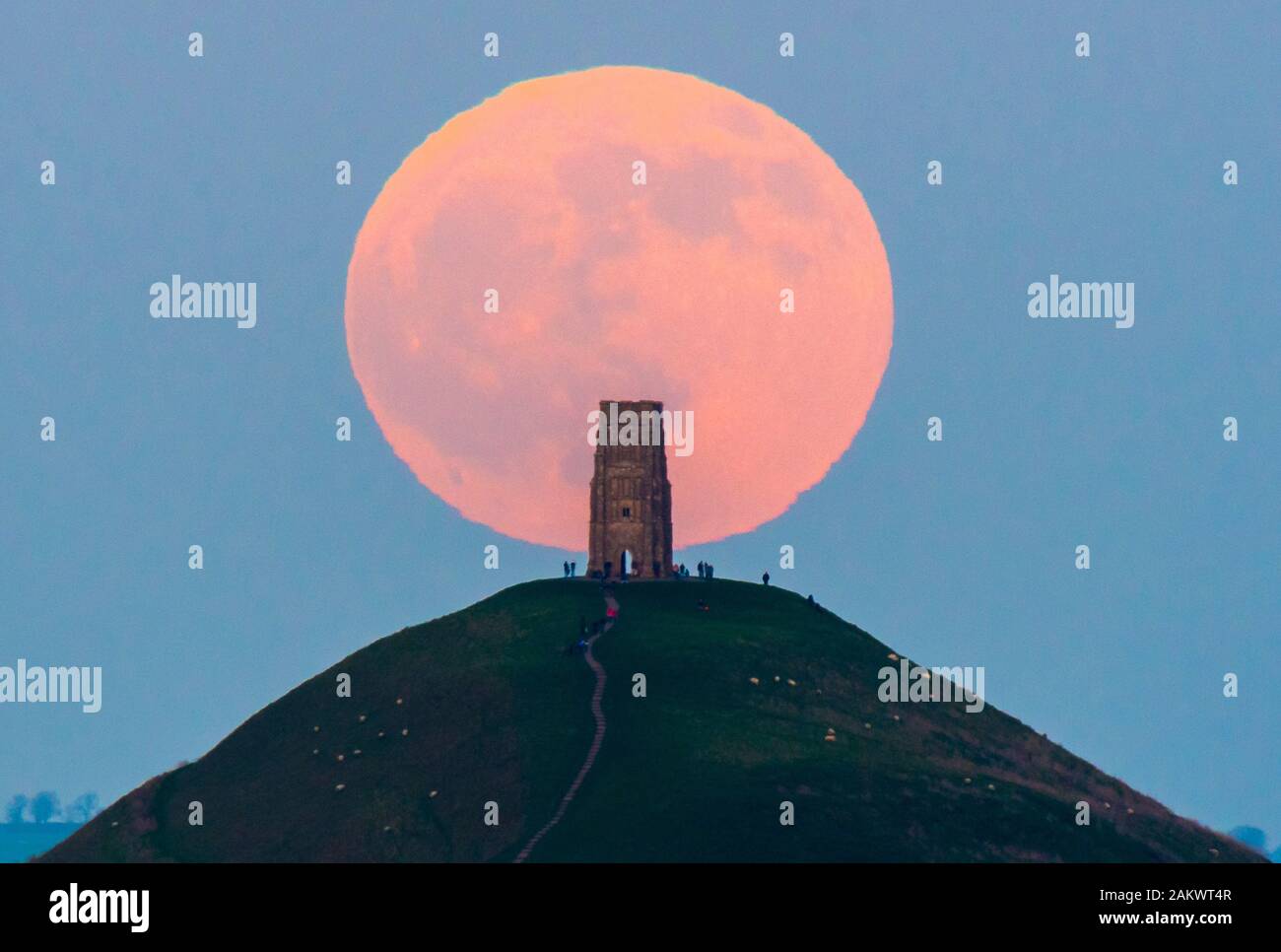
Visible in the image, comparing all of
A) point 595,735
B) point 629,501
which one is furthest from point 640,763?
point 629,501

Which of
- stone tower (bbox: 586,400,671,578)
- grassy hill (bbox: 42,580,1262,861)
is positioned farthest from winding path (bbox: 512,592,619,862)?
stone tower (bbox: 586,400,671,578)

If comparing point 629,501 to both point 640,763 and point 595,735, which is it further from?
point 640,763

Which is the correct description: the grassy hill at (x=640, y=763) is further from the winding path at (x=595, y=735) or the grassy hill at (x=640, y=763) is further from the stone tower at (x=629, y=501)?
the stone tower at (x=629, y=501)

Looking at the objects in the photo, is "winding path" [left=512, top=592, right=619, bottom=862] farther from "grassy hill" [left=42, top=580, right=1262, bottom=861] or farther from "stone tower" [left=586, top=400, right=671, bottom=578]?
"stone tower" [left=586, top=400, right=671, bottom=578]
